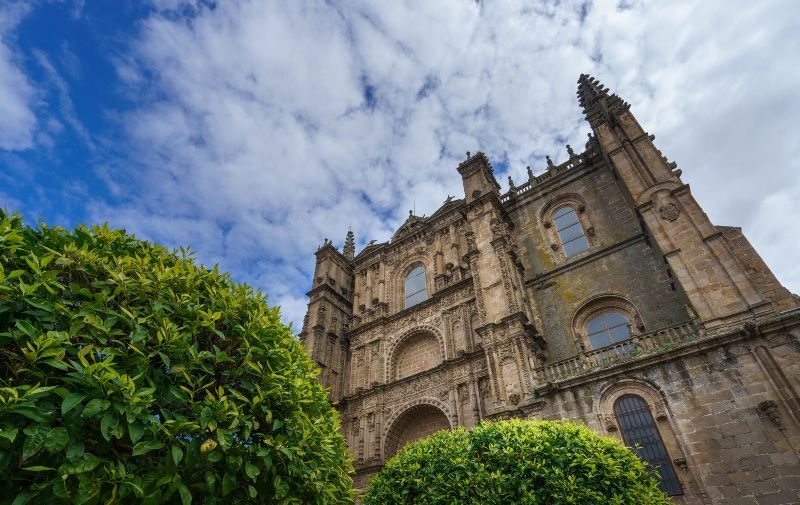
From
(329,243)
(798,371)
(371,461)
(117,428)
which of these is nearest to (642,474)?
(798,371)

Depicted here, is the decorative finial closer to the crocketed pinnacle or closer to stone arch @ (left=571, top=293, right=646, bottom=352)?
the crocketed pinnacle

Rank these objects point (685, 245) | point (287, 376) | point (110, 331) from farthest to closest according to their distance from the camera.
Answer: point (685, 245) → point (287, 376) → point (110, 331)

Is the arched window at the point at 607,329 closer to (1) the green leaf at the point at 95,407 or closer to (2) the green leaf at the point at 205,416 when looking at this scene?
(2) the green leaf at the point at 205,416

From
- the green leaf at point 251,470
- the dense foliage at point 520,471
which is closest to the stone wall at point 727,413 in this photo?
the dense foliage at point 520,471

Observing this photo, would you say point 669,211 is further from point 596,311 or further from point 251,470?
point 251,470

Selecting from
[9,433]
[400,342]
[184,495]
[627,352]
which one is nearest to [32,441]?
[9,433]

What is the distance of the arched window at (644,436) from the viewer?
1048 cm

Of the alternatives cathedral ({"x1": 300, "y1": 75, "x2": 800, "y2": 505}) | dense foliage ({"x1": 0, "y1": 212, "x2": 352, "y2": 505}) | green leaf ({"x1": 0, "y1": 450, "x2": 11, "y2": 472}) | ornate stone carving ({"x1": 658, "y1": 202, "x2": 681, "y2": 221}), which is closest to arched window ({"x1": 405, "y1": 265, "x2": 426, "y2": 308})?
cathedral ({"x1": 300, "y1": 75, "x2": 800, "y2": 505})

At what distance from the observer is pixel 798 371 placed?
981 cm

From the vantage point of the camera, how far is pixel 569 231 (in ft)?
62.5

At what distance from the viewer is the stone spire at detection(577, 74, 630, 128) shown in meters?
18.2

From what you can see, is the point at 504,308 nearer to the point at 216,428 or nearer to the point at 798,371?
the point at 798,371

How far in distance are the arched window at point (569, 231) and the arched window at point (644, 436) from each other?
7.88 meters

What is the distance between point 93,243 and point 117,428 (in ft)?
9.17
